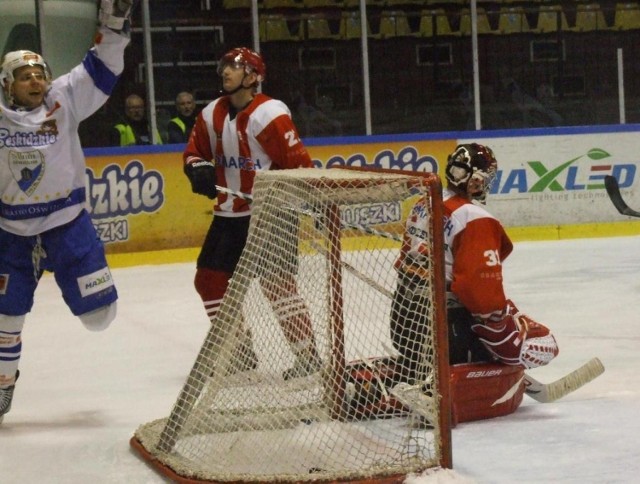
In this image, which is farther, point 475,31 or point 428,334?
point 475,31

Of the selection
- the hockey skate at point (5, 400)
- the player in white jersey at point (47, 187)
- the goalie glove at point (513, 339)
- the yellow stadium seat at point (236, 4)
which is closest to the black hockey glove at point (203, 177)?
the player in white jersey at point (47, 187)

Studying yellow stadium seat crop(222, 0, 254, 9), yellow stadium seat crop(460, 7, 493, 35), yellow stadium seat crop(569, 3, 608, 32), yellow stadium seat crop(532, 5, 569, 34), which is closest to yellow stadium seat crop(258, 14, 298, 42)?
yellow stadium seat crop(222, 0, 254, 9)

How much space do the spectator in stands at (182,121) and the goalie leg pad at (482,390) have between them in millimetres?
4654

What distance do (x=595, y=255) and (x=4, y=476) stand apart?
441cm

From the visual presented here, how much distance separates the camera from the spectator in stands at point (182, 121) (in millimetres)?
7578

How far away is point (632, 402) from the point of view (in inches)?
131

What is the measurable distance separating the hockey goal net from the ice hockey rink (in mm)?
144

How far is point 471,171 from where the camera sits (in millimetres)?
3146

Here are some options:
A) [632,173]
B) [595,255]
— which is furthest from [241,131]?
[632,173]

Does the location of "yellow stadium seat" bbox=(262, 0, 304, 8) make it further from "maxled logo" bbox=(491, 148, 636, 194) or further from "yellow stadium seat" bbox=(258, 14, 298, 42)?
"maxled logo" bbox=(491, 148, 636, 194)

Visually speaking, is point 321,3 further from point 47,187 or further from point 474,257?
point 474,257

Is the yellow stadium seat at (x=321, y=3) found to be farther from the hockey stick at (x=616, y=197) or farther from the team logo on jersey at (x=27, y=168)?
the team logo on jersey at (x=27, y=168)

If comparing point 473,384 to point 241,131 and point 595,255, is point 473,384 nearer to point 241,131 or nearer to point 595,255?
point 241,131

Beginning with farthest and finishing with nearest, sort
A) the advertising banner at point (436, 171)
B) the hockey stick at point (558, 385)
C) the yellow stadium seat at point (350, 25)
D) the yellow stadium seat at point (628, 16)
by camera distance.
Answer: the yellow stadium seat at point (628, 16)
the yellow stadium seat at point (350, 25)
the advertising banner at point (436, 171)
the hockey stick at point (558, 385)
